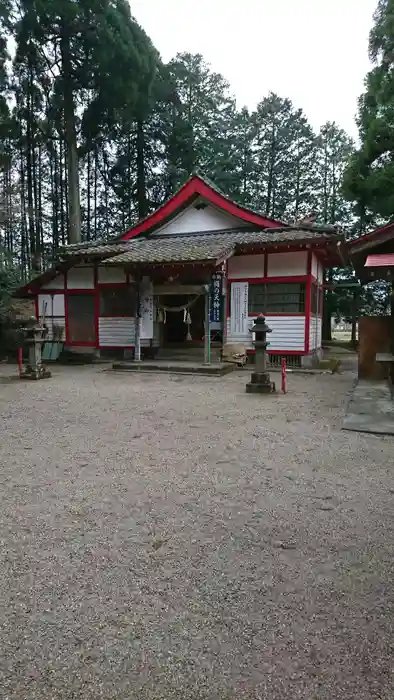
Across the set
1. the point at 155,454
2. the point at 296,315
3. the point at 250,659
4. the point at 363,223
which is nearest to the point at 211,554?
the point at 250,659

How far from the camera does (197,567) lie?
7.39ft

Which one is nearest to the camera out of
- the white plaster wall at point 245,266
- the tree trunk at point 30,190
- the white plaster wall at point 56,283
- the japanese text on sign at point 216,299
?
the white plaster wall at point 245,266

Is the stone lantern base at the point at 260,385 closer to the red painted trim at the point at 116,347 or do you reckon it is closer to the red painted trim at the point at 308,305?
the red painted trim at the point at 308,305

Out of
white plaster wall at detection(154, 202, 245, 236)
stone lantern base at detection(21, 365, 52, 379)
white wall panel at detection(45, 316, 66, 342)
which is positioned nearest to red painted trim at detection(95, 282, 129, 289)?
white wall panel at detection(45, 316, 66, 342)

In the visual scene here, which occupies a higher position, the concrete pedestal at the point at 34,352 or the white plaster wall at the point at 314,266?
the white plaster wall at the point at 314,266

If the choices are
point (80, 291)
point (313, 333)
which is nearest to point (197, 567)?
point (313, 333)

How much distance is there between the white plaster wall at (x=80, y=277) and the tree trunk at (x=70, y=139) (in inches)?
209

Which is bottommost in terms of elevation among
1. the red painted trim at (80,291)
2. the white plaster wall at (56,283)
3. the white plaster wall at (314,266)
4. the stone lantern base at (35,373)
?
the stone lantern base at (35,373)

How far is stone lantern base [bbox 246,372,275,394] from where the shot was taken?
7.91 m

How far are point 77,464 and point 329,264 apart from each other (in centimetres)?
1354

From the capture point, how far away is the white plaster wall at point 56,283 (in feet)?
48.2

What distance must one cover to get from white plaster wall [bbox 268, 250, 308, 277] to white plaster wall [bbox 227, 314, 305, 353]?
130 cm

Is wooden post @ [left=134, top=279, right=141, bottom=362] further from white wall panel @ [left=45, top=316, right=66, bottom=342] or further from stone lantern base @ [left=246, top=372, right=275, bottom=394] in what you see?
stone lantern base @ [left=246, top=372, right=275, bottom=394]

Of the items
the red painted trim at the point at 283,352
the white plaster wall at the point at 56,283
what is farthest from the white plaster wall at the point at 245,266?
the white plaster wall at the point at 56,283
